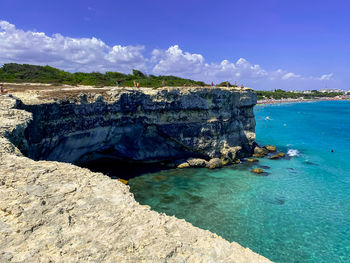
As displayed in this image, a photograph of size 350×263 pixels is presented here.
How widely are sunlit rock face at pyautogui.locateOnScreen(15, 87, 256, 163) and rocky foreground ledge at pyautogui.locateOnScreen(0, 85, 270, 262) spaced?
1400 cm

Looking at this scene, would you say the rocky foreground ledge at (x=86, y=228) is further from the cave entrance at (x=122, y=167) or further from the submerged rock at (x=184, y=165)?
the submerged rock at (x=184, y=165)

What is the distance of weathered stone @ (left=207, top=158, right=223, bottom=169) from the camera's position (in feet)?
103

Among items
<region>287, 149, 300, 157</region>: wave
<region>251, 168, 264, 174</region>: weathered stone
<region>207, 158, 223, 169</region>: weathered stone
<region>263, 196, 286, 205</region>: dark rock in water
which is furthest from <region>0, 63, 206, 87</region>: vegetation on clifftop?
<region>263, 196, 286, 205</region>: dark rock in water

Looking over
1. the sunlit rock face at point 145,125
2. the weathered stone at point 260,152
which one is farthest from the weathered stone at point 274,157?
the sunlit rock face at point 145,125

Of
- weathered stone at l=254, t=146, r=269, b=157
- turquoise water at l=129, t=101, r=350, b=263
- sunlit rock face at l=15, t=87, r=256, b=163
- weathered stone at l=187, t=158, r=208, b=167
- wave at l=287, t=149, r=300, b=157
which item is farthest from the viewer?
wave at l=287, t=149, r=300, b=157

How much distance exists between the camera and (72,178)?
8133 millimetres

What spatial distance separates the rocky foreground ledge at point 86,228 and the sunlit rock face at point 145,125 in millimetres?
14000

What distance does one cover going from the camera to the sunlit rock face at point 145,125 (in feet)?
73.0

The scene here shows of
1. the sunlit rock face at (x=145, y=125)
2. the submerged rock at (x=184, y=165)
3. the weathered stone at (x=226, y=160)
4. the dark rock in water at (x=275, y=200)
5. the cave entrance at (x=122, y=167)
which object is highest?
the sunlit rock face at (x=145, y=125)

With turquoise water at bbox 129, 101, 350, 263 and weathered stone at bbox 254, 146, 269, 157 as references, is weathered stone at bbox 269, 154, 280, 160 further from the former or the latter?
weathered stone at bbox 254, 146, 269, 157

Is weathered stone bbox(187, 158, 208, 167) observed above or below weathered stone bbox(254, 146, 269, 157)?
below

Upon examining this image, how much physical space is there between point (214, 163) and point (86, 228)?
27027mm

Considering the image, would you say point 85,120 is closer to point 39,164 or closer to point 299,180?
point 39,164

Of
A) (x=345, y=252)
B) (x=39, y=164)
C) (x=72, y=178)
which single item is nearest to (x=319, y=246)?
(x=345, y=252)
